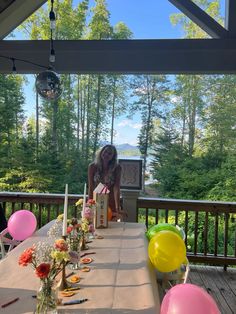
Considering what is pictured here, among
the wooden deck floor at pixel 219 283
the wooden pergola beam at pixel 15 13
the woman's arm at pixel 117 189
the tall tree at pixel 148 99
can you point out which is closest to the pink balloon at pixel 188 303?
the wooden deck floor at pixel 219 283

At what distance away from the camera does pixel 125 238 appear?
2.67 metres

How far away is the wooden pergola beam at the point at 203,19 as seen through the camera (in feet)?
14.8

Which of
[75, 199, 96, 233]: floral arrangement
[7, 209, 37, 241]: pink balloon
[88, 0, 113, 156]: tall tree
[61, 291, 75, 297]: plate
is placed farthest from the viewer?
[88, 0, 113, 156]: tall tree

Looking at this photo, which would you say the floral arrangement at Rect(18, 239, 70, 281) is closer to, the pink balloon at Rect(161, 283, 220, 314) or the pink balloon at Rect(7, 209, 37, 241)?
the pink balloon at Rect(161, 283, 220, 314)

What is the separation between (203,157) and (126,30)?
3035 mm

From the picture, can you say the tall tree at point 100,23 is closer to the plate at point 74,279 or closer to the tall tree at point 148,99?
the tall tree at point 148,99

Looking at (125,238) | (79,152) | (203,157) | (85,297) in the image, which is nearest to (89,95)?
(79,152)

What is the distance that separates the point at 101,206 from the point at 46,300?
155 cm

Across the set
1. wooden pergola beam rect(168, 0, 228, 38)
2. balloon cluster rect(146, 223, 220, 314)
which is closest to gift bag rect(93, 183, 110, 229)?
balloon cluster rect(146, 223, 220, 314)

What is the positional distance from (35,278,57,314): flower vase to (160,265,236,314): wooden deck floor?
224 centimetres

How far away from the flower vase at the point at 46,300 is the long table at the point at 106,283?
0.26 ft

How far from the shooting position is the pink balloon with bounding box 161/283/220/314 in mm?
1308

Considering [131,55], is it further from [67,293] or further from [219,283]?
[67,293]

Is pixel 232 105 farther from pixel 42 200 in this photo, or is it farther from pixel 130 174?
pixel 42 200
